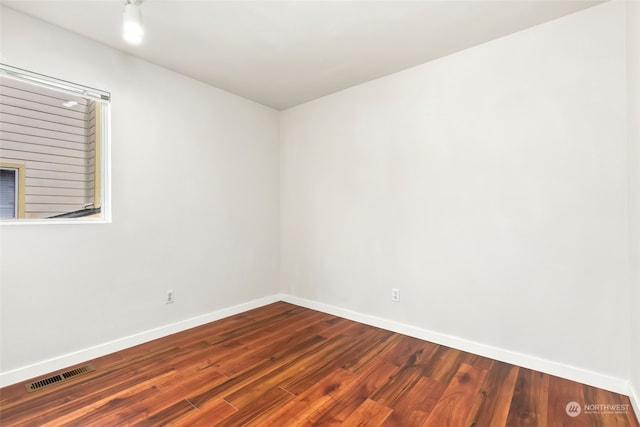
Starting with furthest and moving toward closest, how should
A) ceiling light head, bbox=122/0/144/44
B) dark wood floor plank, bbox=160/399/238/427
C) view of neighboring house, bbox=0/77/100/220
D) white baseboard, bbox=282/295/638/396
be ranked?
view of neighboring house, bbox=0/77/100/220, white baseboard, bbox=282/295/638/396, ceiling light head, bbox=122/0/144/44, dark wood floor plank, bbox=160/399/238/427

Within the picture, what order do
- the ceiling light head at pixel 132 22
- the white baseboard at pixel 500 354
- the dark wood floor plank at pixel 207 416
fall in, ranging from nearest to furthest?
the dark wood floor plank at pixel 207 416 → the ceiling light head at pixel 132 22 → the white baseboard at pixel 500 354

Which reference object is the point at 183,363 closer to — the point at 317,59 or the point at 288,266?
the point at 288,266

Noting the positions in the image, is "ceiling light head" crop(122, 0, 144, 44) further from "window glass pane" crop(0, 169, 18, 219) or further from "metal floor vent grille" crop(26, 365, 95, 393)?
"metal floor vent grille" crop(26, 365, 95, 393)

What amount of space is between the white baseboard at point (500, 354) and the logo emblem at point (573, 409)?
318mm

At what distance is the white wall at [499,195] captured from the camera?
204cm

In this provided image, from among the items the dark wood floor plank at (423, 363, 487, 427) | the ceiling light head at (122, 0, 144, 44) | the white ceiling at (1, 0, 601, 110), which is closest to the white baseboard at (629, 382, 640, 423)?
the dark wood floor plank at (423, 363, 487, 427)

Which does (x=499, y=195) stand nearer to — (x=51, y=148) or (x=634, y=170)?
(x=634, y=170)

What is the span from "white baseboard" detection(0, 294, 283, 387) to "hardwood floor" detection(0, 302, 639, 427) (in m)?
0.07

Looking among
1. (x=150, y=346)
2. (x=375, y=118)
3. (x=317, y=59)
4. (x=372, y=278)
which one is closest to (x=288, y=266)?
(x=372, y=278)

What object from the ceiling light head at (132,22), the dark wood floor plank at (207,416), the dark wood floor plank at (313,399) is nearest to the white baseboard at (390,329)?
the dark wood floor plank at (313,399)

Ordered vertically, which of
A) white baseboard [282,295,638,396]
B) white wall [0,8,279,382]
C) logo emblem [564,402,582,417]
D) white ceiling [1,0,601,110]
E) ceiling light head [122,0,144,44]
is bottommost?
logo emblem [564,402,582,417]

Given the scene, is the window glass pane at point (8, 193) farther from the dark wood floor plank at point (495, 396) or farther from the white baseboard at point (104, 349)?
the dark wood floor plank at point (495, 396)

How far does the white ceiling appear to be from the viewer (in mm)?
2051

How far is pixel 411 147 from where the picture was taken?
2906 mm
